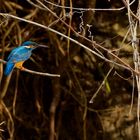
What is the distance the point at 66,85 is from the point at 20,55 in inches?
35.9

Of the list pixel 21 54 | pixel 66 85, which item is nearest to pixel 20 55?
pixel 21 54

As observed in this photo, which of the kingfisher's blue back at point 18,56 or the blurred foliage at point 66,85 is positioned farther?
the blurred foliage at point 66,85

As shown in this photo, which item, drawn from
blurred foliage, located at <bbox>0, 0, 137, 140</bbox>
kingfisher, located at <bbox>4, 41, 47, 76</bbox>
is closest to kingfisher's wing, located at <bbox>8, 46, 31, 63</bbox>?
kingfisher, located at <bbox>4, 41, 47, 76</bbox>

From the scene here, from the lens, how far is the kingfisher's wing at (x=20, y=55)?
1.89 metres

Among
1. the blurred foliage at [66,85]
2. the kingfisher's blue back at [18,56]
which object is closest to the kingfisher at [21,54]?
the kingfisher's blue back at [18,56]

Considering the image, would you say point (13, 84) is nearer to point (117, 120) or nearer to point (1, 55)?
point (1, 55)

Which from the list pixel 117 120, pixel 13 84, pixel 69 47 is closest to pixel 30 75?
pixel 13 84

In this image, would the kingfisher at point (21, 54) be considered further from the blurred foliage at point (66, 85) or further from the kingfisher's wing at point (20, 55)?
the blurred foliage at point (66, 85)

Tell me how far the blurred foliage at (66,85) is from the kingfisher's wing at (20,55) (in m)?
0.70

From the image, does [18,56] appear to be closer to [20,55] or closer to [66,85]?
[20,55]

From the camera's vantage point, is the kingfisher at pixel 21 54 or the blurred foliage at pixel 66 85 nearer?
the kingfisher at pixel 21 54

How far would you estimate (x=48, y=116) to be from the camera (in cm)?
283

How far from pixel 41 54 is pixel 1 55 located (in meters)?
0.22

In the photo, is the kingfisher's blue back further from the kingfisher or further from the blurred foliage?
the blurred foliage
